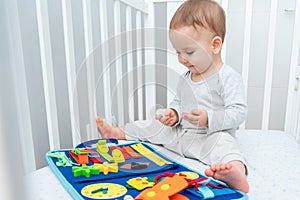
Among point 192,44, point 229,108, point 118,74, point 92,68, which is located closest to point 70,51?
point 92,68

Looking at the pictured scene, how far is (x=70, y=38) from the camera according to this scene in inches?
32.9

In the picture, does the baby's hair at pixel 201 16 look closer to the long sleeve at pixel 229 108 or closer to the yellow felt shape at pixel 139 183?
the long sleeve at pixel 229 108

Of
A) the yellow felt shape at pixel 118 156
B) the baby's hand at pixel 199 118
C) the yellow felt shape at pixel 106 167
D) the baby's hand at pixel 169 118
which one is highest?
the baby's hand at pixel 199 118

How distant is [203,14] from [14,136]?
69cm

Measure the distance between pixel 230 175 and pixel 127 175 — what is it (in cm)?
21

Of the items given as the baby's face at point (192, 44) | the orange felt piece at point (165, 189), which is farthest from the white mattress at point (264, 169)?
the baby's face at point (192, 44)

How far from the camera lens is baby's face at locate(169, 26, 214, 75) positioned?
0.78 meters

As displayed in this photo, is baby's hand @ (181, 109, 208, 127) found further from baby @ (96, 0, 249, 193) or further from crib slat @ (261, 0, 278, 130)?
crib slat @ (261, 0, 278, 130)

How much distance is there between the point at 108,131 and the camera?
90 centimetres

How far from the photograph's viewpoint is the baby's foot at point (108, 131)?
0.86 meters

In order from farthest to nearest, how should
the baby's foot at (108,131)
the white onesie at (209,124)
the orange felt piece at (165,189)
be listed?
the baby's foot at (108,131), the white onesie at (209,124), the orange felt piece at (165,189)

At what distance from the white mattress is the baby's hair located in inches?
13.0

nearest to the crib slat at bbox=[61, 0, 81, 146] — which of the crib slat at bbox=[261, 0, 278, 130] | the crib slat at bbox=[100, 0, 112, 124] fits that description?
the crib slat at bbox=[100, 0, 112, 124]

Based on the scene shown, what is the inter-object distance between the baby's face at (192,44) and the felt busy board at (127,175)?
25cm
